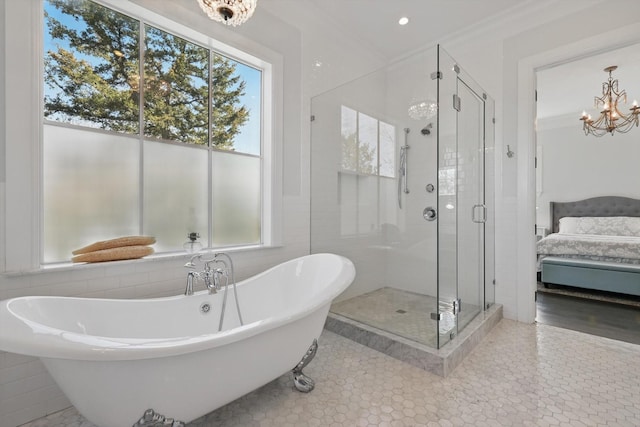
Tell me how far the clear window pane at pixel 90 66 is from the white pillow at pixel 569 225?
6.24 meters

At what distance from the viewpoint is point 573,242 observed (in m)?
3.77

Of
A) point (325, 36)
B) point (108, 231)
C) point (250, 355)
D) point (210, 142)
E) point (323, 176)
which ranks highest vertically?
point (325, 36)

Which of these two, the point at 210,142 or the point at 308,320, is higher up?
the point at 210,142

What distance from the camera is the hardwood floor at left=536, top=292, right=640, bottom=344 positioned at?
8.02 ft

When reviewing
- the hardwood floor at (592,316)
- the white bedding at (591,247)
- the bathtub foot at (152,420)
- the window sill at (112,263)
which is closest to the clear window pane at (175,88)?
the window sill at (112,263)

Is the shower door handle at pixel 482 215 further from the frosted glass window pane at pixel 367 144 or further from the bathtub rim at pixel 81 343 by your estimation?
the bathtub rim at pixel 81 343

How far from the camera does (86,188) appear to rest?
1.71 meters

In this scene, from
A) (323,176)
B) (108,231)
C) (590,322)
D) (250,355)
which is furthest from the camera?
(323,176)

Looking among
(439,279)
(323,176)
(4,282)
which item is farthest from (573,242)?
(4,282)

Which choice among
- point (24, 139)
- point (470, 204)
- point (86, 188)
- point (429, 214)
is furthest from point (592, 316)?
point (24, 139)

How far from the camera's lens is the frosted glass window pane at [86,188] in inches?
63.1

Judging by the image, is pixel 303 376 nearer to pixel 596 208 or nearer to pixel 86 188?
pixel 86 188

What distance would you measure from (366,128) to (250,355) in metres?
2.35

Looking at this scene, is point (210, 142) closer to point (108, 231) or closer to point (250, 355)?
point (108, 231)
